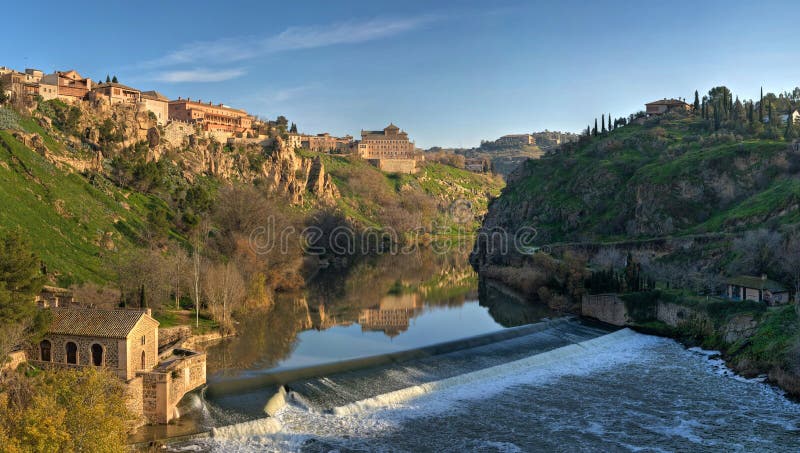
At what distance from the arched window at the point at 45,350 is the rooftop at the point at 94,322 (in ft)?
2.49

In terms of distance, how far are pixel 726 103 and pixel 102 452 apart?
118966 mm

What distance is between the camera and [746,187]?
76.7 metres

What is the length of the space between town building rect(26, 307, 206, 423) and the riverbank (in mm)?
32732

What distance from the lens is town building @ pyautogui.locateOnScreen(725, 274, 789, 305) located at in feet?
149

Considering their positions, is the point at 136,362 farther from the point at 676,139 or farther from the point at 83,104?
the point at 676,139

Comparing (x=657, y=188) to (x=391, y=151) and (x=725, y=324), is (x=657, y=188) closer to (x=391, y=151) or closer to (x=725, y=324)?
(x=725, y=324)

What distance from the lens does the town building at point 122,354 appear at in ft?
98.0

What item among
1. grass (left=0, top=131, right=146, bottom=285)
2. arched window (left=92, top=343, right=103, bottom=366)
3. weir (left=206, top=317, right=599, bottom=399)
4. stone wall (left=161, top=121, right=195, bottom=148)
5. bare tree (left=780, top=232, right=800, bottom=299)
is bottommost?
weir (left=206, top=317, right=599, bottom=399)

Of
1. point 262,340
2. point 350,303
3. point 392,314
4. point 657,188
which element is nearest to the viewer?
point 262,340

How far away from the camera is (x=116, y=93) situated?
307 ft

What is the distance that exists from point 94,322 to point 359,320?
2746cm

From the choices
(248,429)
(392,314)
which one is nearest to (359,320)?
(392,314)

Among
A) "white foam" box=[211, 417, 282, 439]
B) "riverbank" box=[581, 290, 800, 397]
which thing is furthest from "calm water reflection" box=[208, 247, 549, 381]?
"riverbank" box=[581, 290, 800, 397]

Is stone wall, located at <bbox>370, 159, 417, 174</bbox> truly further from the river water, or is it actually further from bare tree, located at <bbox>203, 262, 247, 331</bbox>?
bare tree, located at <bbox>203, 262, 247, 331</bbox>
